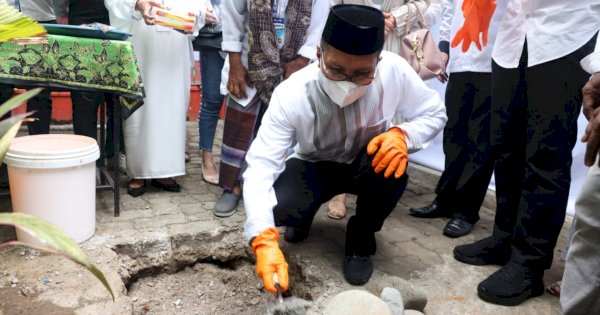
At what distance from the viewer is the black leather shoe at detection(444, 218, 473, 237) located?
2.37 metres

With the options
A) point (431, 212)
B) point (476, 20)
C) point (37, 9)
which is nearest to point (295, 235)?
point (431, 212)

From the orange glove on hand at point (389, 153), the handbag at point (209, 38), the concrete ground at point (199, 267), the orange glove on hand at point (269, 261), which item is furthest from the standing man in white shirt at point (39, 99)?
the orange glove on hand at point (389, 153)

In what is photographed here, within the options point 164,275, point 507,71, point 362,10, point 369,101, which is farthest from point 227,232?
point 507,71

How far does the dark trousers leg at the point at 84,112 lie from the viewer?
266cm

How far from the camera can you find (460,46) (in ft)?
8.05

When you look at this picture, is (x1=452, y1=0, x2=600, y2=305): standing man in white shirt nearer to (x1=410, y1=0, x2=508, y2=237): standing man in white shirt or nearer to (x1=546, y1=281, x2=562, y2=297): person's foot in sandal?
(x1=546, y1=281, x2=562, y2=297): person's foot in sandal

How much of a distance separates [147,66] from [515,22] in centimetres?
180

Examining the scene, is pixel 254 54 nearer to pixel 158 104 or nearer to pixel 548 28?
pixel 158 104

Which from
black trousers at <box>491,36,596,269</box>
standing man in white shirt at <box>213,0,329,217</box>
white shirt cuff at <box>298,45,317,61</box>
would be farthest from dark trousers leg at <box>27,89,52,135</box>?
black trousers at <box>491,36,596,269</box>

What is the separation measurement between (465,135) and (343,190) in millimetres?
950

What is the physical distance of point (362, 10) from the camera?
1713mm

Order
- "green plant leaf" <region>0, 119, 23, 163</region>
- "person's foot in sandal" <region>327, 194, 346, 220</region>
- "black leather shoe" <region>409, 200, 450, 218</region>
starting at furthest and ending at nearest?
"black leather shoe" <region>409, 200, 450, 218</region> → "person's foot in sandal" <region>327, 194, 346, 220</region> → "green plant leaf" <region>0, 119, 23, 163</region>

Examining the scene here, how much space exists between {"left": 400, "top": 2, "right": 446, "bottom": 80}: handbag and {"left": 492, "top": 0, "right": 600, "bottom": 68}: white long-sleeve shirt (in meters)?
0.73

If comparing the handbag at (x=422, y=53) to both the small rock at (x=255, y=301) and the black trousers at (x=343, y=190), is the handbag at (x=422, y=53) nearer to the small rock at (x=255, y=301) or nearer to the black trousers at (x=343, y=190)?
the black trousers at (x=343, y=190)
